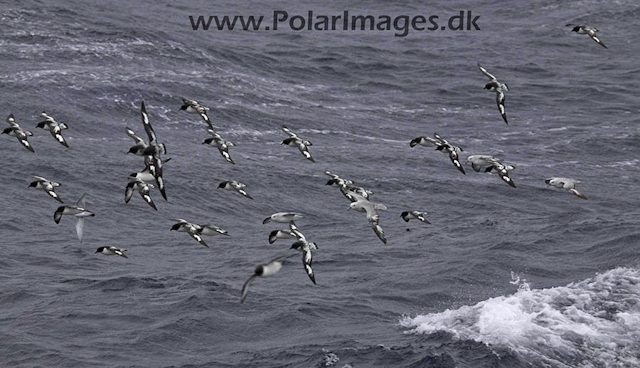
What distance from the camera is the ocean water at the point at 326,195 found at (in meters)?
55.9

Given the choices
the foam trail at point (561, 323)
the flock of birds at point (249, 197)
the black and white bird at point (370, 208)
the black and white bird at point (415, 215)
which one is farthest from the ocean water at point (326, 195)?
the black and white bird at point (370, 208)

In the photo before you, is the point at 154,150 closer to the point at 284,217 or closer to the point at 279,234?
the point at 279,234

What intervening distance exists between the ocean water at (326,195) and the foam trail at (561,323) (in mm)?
143

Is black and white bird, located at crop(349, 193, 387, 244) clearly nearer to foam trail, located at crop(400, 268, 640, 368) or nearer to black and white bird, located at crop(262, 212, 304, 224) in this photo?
black and white bird, located at crop(262, 212, 304, 224)

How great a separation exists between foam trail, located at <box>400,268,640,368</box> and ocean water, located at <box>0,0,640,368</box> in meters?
0.14

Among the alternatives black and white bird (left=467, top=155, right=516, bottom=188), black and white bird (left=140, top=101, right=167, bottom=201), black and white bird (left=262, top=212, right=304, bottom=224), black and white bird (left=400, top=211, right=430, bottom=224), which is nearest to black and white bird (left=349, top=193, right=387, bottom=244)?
black and white bird (left=262, top=212, right=304, bottom=224)

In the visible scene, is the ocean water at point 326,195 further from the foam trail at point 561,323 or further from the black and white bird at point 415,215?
the black and white bird at point 415,215

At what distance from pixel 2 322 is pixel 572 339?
2632cm

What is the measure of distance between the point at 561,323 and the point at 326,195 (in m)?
23.3

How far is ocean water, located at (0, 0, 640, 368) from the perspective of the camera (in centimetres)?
5594

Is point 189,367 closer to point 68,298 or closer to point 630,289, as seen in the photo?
point 68,298

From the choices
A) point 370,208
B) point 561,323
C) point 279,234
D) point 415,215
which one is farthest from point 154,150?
point 561,323

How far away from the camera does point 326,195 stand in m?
77.4

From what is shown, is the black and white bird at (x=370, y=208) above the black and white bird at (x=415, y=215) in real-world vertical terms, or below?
above
